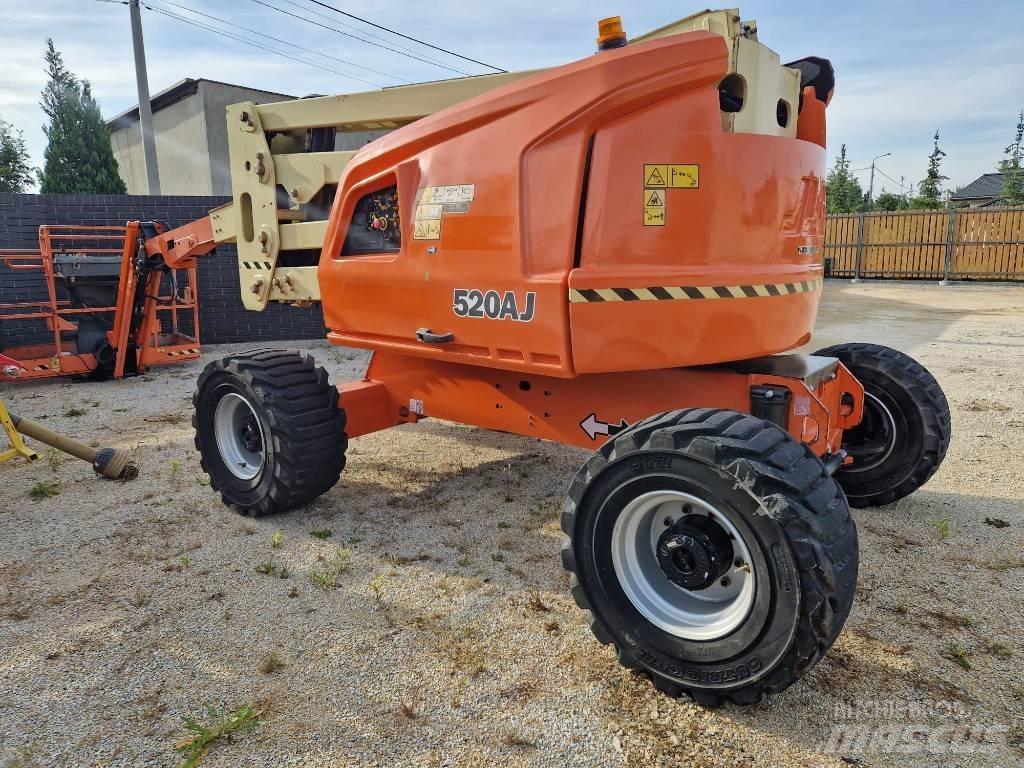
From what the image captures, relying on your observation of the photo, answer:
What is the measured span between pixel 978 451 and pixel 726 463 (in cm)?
418

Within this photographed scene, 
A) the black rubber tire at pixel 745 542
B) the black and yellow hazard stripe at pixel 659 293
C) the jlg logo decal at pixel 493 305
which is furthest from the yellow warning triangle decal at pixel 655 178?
the black rubber tire at pixel 745 542

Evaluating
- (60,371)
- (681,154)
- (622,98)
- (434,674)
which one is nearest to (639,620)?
(434,674)

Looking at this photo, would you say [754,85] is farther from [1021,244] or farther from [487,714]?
[1021,244]

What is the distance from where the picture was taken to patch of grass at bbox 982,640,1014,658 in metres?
2.82

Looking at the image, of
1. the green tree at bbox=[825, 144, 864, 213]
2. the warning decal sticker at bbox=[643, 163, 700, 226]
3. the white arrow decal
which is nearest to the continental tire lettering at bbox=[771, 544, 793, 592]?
the white arrow decal

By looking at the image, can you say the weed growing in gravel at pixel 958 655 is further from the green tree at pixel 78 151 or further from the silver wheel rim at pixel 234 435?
the green tree at pixel 78 151

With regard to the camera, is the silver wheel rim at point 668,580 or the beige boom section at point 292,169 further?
the beige boom section at point 292,169

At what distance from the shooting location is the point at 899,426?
418 centimetres

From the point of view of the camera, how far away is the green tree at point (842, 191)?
4288 centimetres

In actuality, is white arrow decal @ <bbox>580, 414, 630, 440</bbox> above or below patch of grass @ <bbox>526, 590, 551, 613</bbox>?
above

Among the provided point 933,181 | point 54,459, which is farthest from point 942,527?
point 933,181

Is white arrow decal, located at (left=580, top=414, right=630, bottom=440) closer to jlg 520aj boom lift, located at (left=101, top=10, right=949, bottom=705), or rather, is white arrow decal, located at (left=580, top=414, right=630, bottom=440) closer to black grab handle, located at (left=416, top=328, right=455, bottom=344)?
jlg 520aj boom lift, located at (left=101, top=10, right=949, bottom=705)

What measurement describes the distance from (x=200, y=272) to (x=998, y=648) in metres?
11.0

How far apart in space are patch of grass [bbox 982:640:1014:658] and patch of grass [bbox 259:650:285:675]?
2.80 metres
